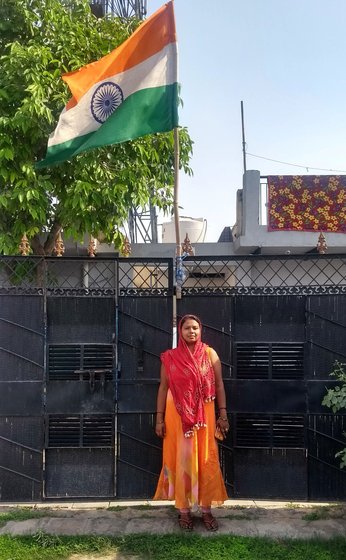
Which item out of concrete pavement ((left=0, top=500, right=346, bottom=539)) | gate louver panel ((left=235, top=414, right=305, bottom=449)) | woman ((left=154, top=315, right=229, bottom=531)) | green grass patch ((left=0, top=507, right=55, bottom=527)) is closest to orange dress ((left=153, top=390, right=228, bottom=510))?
woman ((left=154, top=315, right=229, bottom=531))

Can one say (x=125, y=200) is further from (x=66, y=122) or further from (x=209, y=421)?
(x=209, y=421)

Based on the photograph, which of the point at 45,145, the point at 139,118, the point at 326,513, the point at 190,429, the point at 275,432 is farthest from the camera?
the point at 45,145

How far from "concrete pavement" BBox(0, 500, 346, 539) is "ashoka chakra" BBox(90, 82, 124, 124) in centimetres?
305

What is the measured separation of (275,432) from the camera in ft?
12.9

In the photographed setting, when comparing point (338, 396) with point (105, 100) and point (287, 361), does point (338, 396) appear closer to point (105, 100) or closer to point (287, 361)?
point (287, 361)

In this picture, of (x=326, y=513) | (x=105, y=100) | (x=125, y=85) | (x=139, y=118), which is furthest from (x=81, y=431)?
(x=125, y=85)

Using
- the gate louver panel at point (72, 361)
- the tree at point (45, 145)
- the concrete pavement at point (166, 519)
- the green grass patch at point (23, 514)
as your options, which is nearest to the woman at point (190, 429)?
the concrete pavement at point (166, 519)

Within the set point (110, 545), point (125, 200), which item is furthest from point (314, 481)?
point (125, 200)

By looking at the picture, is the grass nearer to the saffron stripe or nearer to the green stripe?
the green stripe

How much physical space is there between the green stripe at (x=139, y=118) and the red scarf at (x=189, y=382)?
1567 mm

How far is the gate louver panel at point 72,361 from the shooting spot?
3.96 meters

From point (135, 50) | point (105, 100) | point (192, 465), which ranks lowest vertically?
point (192, 465)

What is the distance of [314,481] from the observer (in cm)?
391

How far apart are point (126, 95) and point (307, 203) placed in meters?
5.45
